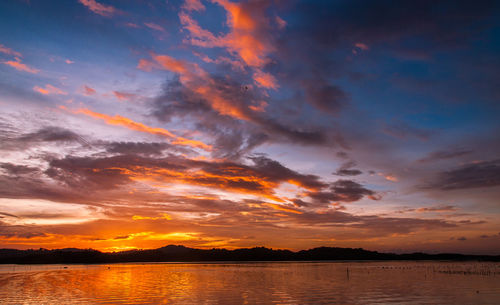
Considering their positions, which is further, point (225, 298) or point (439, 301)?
point (225, 298)

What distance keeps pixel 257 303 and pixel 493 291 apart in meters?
37.4

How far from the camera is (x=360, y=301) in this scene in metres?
40.8

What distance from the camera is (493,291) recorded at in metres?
50.9

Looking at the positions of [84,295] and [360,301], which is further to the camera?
[84,295]

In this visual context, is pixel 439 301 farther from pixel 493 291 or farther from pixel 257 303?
pixel 257 303

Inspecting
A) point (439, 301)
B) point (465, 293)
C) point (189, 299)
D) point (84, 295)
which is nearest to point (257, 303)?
point (189, 299)

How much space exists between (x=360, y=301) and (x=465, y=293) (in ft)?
64.1

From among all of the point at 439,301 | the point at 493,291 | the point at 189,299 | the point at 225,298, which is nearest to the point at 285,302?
the point at 225,298

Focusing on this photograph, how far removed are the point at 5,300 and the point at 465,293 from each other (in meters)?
62.8

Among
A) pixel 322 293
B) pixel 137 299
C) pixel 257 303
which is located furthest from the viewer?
pixel 322 293

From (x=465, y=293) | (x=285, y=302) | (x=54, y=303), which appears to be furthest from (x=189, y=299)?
(x=465, y=293)

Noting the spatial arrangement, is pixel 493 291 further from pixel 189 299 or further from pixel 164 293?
pixel 164 293

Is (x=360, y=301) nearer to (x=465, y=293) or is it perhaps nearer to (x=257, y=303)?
(x=257, y=303)

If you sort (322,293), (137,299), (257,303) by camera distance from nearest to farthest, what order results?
(257,303) < (137,299) < (322,293)
